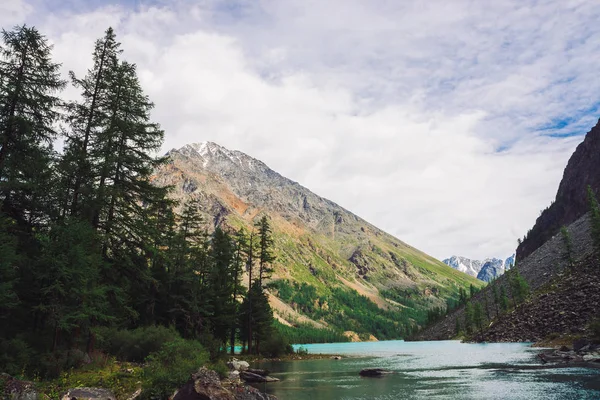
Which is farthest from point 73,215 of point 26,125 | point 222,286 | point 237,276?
point 237,276

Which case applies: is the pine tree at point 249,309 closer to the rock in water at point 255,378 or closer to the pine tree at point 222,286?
the pine tree at point 222,286

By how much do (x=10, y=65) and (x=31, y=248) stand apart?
516 inches

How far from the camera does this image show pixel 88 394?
18.6 meters

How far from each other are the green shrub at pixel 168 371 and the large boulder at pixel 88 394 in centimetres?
325

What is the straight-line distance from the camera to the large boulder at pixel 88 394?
17.9 meters

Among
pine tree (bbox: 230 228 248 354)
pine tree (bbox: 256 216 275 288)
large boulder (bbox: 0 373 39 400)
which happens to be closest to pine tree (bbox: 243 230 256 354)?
pine tree (bbox: 230 228 248 354)

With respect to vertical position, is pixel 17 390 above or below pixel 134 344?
below

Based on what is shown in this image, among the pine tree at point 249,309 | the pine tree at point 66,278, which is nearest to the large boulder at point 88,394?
the pine tree at point 66,278

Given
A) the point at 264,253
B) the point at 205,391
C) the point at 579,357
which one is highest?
the point at 264,253

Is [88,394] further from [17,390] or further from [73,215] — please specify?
[73,215]

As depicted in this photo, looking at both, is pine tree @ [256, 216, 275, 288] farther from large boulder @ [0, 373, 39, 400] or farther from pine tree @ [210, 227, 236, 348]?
large boulder @ [0, 373, 39, 400]

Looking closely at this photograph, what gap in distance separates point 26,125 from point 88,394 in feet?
63.9

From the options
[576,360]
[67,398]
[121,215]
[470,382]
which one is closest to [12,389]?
[67,398]

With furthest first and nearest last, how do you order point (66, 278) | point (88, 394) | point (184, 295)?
point (184, 295) → point (66, 278) → point (88, 394)
